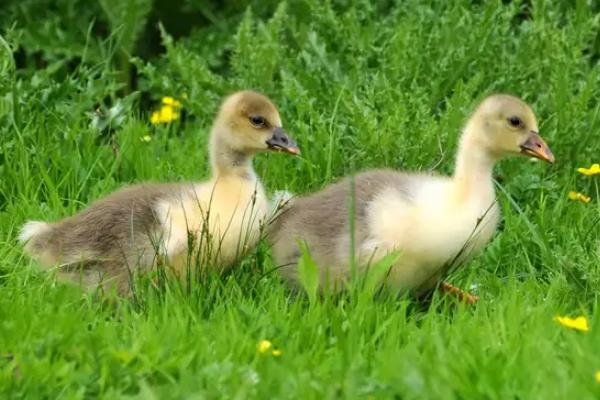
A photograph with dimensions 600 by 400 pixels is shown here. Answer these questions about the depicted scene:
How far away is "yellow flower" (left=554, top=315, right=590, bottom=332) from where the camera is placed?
14.4ft

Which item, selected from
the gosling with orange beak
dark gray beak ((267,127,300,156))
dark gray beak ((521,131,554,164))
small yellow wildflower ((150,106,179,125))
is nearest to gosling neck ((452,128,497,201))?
the gosling with orange beak

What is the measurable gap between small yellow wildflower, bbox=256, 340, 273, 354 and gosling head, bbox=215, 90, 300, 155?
1177 millimetres

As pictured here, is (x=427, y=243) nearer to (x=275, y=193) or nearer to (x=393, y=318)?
(x=393, y=318)

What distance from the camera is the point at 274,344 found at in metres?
4.38

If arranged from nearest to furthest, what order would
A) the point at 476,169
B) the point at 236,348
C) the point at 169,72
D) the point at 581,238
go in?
1. the point at 236,348
2. the point at 476,169
3. the point at 581,238
4. the point at 169,72

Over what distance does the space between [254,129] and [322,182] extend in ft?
3.02

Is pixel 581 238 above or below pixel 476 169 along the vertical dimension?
below

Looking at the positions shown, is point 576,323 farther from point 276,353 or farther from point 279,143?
point 279,143

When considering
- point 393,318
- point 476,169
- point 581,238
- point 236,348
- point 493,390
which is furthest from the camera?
point 581,238

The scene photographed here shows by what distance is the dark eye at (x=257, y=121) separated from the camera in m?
5.32

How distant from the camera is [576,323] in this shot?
441cm

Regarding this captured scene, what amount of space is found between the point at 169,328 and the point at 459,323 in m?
0.93

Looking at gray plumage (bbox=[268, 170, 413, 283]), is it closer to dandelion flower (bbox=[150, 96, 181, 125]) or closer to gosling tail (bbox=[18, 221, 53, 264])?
gosling tail (bbox=[18, 221, 53, 264])

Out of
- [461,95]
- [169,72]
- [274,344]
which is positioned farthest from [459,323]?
[169,72]
